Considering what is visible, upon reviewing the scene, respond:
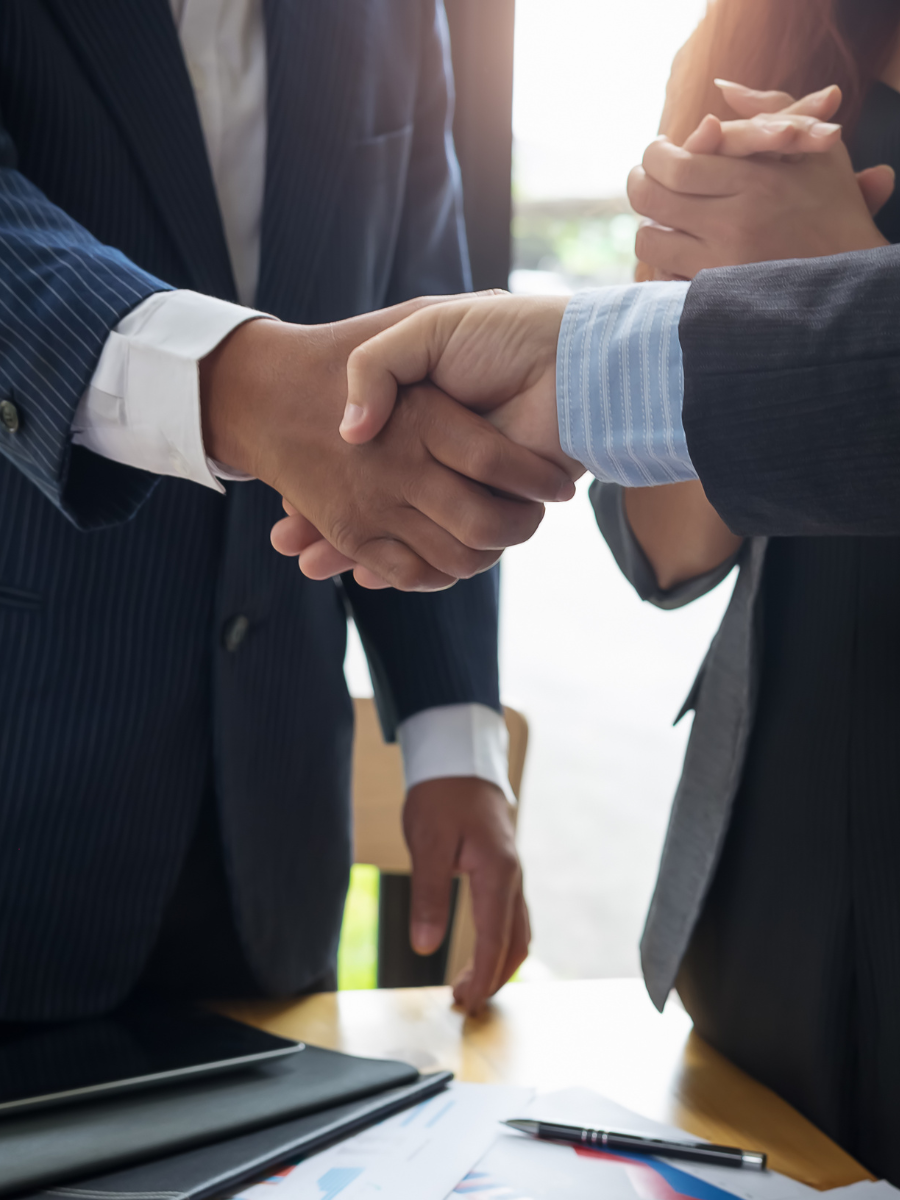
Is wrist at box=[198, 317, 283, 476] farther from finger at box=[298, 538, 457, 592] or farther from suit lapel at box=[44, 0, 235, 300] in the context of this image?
suit lapel at box=[44, 0, 235, 300]

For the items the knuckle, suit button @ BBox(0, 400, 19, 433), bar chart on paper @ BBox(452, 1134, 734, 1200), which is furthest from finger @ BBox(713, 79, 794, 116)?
bar chart on paper @ BBox(452, 1134, 734, 1200)

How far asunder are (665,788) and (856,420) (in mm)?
3196

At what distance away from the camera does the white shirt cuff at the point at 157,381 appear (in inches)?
27.0

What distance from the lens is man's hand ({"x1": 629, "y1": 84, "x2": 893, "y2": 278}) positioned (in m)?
0.80

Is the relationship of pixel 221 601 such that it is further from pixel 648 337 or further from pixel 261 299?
pixel 648 337

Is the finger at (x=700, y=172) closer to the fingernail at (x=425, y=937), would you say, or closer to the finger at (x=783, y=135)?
the finger at (x=783, y=135)

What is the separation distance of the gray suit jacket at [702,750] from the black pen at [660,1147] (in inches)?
8.4

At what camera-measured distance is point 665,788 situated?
359cm

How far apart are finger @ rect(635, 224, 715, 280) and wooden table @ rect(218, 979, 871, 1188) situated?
724 millimetres

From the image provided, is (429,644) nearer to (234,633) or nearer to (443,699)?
(443,699)

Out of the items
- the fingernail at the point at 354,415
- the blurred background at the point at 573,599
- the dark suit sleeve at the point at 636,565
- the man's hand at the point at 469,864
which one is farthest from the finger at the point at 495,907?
the blurred background at the point at 573,599

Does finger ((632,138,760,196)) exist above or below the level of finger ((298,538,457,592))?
above

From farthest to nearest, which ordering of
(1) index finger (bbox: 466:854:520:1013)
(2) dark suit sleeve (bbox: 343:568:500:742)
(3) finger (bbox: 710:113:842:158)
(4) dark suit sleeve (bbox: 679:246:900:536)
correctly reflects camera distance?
(2) dark suit sleeve (bbox: 343:568:500:742)
(1) index finger (bbox: 466:854:520:1013)
(3) finger (bbox: 710:113:842:158)
(4) dark suit sleeve (bbox: 679:246:900:536)

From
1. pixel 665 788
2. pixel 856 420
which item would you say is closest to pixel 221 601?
pixel 856 420
